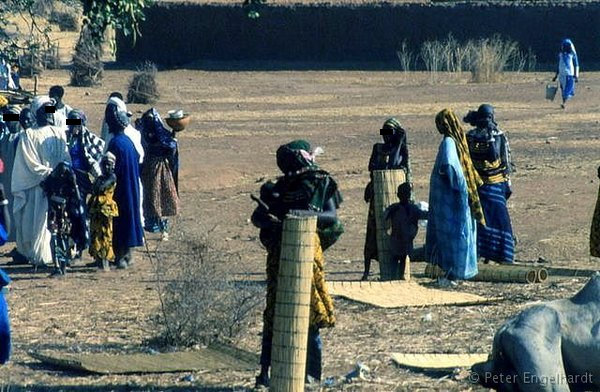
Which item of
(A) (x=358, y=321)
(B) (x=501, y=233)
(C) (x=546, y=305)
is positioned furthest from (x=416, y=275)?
(C) (x=546, y=305)

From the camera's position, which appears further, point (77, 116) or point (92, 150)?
point (77, 116)

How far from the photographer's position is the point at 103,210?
14258 millimetres

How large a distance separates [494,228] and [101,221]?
388cm

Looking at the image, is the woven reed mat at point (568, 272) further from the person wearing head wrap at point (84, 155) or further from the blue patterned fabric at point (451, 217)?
the person wearing head wrap at point (84, 155)

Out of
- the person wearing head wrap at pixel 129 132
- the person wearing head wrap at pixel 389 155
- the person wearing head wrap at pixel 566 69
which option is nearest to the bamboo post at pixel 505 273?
the person wearing head wrap at pixel 389 155

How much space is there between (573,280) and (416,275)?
1486 mm

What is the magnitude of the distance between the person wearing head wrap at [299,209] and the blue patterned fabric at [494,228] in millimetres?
4912

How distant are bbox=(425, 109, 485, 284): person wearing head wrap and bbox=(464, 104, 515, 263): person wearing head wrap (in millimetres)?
819

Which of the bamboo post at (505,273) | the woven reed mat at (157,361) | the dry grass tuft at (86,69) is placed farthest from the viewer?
the dry grass tuft at (86,69)

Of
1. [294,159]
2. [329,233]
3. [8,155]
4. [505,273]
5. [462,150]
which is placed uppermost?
[294,159]

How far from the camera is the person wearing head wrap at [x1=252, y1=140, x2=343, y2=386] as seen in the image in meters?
8.64

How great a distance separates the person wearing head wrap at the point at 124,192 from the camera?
14.6 meters

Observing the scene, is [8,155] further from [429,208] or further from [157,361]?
[157,361]

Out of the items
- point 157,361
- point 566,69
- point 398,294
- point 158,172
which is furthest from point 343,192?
point 566,69
